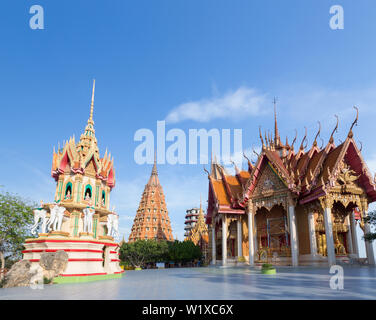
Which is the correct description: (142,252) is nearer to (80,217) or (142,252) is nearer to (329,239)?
(80,217)

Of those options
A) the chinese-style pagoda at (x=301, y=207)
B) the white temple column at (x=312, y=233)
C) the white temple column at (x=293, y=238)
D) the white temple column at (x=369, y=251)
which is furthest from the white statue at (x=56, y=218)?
the white temple column at (x=369, y=251)

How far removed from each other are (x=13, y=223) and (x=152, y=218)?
3675 centimetres

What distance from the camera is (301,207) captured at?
24109 millimetres

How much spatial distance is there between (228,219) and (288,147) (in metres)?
12.7

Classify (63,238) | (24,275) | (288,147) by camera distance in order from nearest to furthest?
1. (24,275)
2. (63,238)
3. (288,147)

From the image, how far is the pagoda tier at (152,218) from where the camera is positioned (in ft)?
194

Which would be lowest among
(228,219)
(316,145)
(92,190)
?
(228,219)

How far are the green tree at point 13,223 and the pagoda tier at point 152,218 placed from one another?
107 ft

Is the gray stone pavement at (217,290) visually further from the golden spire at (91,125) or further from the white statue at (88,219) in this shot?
the golden spire at (91,125)
